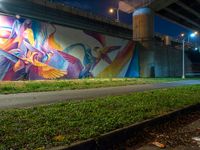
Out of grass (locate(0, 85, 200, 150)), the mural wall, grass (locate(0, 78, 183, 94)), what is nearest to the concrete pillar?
the mural wall

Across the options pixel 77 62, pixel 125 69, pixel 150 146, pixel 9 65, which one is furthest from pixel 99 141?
pixel 125 69

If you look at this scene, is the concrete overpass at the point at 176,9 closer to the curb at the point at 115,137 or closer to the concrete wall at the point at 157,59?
the concrete wall at the point at 157,59

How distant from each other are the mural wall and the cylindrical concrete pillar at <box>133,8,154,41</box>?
199 inches

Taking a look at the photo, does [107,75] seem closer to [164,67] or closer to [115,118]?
[164,67]

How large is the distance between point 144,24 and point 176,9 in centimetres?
976

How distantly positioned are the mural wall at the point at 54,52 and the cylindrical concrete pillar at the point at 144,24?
5.05 meters

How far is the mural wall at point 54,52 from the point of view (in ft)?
73.4

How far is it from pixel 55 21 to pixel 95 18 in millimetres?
7143

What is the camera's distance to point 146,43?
38.9 metres

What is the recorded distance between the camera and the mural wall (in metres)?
22.4

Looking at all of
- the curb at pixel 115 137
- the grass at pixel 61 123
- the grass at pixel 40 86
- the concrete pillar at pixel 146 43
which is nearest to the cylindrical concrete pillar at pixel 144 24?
the concrete pillar at pixel 146 43

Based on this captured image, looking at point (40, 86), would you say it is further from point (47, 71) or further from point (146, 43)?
point (146, 43)

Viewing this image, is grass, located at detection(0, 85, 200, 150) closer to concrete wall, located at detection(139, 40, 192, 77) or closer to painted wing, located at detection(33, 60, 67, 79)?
painted wing, located at detection(33, 60, 67, 79)

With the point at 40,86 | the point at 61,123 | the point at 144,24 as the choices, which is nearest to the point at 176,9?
the point at 144,24
